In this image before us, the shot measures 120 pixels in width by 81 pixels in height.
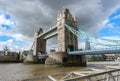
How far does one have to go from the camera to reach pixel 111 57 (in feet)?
472

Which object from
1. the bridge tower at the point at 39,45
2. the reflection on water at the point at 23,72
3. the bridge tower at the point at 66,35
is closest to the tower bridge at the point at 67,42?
the bridge tower at the point at 66,35

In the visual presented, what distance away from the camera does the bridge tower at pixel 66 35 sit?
50.9m

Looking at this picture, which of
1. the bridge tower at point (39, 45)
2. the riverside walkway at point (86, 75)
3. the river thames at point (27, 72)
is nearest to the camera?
the riverside walkway at point (86, 75)

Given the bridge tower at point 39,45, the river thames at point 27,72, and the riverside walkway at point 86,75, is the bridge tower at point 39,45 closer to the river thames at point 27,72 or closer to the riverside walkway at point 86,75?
the river thames at point 27,72

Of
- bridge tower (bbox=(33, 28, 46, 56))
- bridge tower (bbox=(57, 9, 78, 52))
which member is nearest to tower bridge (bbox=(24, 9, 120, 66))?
bridge tower (bbox=(57, 9, 78, 52))

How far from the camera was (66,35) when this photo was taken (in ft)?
171

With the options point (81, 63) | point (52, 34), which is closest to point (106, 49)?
point (81, 63)

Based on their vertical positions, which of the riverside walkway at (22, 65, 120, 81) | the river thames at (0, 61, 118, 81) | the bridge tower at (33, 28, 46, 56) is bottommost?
the river thames at (0, 61, 118, 81)

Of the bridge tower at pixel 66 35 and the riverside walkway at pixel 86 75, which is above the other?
the bridge tower at pixel 66 35

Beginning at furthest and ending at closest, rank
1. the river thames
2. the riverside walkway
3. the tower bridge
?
the tower bridge → the river thames → the riverside walkway

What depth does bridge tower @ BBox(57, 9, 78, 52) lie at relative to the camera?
50.9 metres

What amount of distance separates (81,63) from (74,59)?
280 cm

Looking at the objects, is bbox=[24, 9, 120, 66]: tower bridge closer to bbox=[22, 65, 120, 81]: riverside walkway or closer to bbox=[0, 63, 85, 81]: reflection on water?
bbox=[0, 63, 85, 81]: reflection on water

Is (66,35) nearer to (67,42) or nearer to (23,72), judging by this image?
(67,42)
